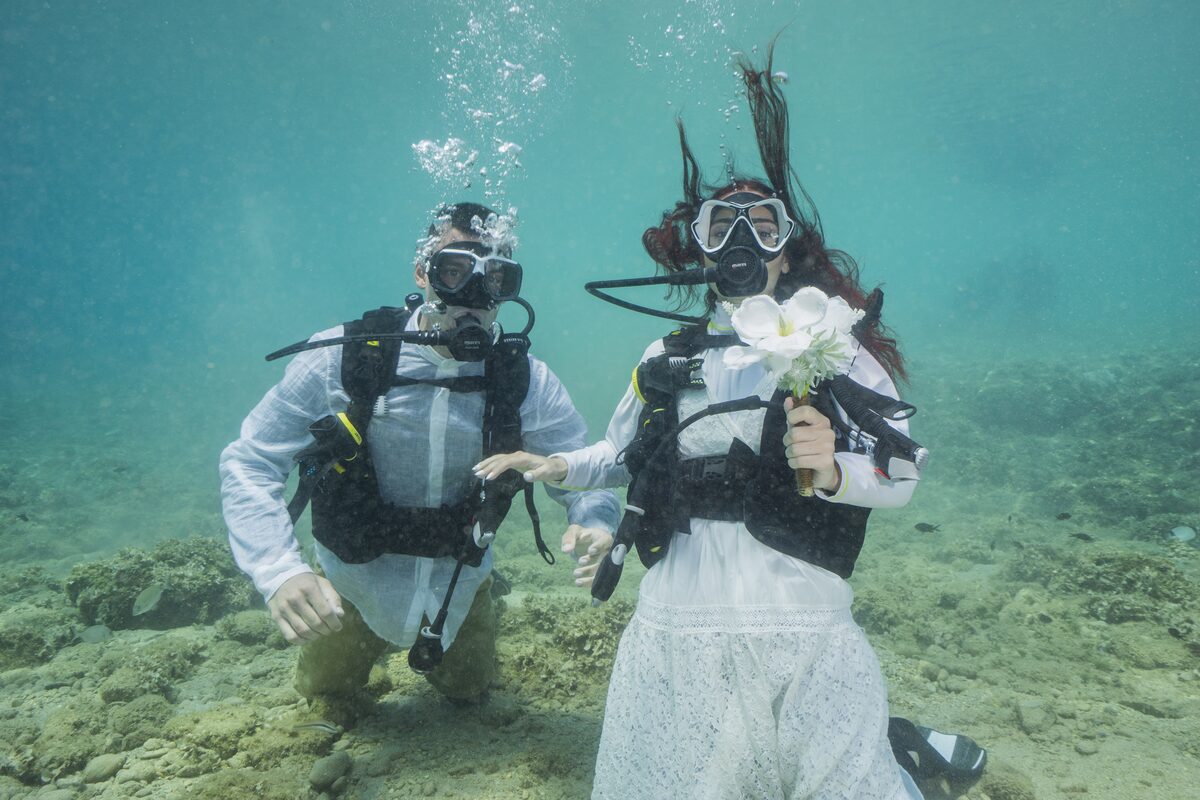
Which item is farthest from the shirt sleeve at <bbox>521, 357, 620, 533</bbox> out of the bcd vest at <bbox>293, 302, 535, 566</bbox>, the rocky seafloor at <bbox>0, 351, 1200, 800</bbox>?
the rocky seafloor at <bbox>0, 351, 1200, 800</bbox>

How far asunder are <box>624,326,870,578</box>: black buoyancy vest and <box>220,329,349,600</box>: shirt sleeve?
157 cm

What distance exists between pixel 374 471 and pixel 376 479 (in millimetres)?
54

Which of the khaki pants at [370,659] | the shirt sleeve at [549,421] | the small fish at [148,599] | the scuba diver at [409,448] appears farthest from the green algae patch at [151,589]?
the shirt sleeve at [549,421]

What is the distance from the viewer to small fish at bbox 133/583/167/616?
5785mm

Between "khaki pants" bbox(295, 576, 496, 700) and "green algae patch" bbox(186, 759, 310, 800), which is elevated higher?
"khaki pants" bbox(295, 576, 496, 700)

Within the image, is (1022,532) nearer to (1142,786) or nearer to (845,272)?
(1142,786)

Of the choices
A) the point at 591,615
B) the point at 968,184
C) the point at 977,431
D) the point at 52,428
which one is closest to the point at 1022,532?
the point at 977,431

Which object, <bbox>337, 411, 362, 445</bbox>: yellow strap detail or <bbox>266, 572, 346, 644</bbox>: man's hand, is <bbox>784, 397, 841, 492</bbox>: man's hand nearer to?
<bbox>266, 572, 346, 644</bbox>: man's hand

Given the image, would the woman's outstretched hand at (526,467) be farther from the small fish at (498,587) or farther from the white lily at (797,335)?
the small fish at (498,587)

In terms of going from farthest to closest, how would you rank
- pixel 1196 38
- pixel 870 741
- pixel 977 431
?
pixel 1196 38 < pixel 977 431 < pixel 870 741

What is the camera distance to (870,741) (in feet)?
5.96

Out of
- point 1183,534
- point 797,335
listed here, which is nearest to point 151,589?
point 797,335

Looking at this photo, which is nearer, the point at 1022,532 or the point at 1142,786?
the point at 1142,786

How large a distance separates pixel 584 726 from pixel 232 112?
65.4m
